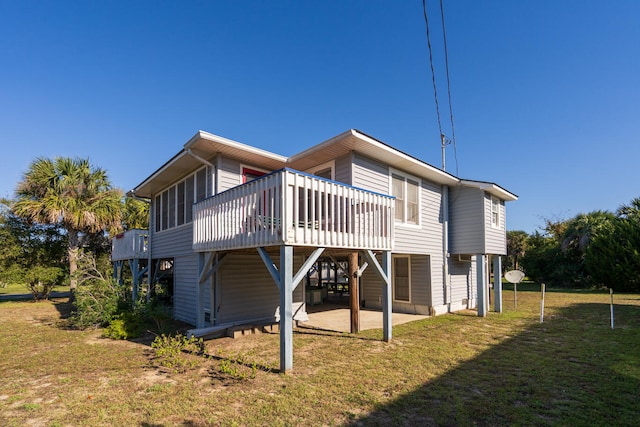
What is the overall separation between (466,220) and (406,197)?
2805 millimetres

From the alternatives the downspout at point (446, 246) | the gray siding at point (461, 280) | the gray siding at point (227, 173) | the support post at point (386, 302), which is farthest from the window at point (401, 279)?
the gray siding at point (227, 173)

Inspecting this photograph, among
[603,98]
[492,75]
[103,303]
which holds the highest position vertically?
[492,75]

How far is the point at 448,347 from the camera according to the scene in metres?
6.90

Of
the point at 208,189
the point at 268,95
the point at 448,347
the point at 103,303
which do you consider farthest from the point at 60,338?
the point at 268,95

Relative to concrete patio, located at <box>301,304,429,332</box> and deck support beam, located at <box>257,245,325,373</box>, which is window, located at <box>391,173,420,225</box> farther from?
deck support beam, located at <box>257,245,325,373</box>

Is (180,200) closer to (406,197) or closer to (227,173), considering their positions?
(227,173)

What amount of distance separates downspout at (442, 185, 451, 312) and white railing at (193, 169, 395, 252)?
507 centimetres

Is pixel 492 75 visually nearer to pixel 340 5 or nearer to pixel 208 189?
pixel 340 5

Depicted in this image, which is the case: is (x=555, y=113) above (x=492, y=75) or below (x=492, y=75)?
below

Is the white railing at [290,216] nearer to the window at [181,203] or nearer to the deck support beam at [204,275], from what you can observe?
the deck support beam at [204,275]

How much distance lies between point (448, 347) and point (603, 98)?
403 inches

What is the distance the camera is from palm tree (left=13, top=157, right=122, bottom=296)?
16.4m

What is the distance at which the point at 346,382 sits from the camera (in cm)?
488

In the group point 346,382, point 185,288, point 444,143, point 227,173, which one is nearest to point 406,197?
point 227,173
